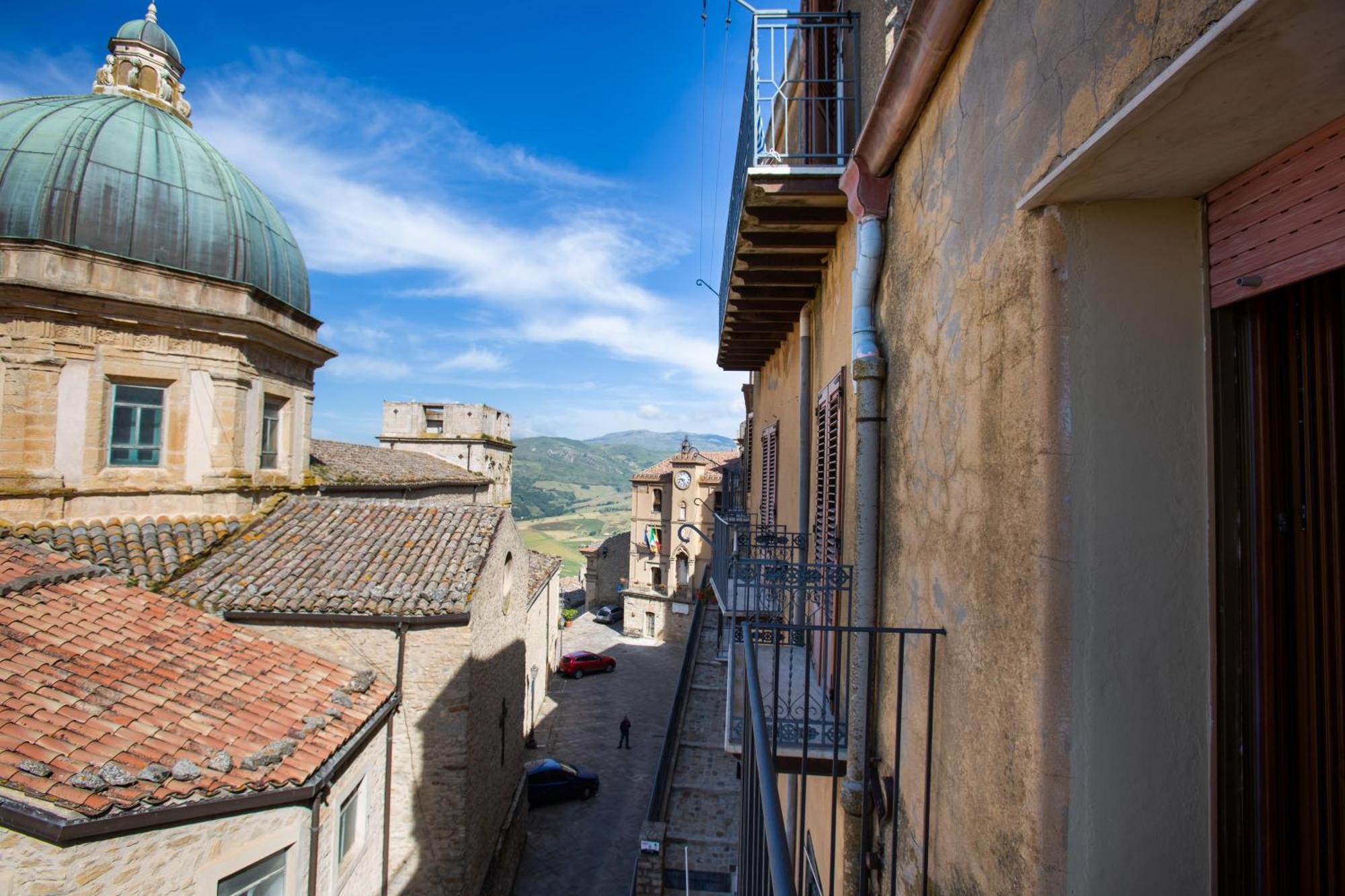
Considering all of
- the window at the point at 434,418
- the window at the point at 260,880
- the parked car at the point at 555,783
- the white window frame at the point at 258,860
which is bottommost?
the parked car at the point at 555,783

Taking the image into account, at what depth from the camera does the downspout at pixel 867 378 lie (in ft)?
11.5

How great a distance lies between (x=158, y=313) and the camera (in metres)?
10.8

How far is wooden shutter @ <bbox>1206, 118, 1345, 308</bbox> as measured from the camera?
153cm

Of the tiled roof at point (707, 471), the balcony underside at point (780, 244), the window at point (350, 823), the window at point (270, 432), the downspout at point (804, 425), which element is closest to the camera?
the balcony underside at point (780, 244)

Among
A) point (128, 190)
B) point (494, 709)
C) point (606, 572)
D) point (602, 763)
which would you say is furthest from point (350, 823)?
point (606, 572)

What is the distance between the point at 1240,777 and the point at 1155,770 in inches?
8.4

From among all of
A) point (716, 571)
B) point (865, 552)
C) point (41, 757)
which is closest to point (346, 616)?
point (41, 757)

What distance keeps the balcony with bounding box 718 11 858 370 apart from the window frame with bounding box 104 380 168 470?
10.2 metres

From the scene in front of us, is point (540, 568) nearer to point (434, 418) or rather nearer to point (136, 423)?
point (434, 418)

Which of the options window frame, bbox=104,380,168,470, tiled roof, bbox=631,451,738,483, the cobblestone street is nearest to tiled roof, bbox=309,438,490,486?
window frame, bbox=104,380,168,470

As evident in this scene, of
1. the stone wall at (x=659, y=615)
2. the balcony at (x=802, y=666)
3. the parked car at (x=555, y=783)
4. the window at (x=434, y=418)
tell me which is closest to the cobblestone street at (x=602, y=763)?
the parked car at (x=555, y=783)

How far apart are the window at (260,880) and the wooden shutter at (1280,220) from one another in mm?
8645

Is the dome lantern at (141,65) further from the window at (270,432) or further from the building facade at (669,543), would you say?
the building facade at (669,543)

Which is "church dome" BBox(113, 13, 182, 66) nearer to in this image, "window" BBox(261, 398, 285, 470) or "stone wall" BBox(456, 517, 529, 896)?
"window" BBox(261, 398, 285, 470)
